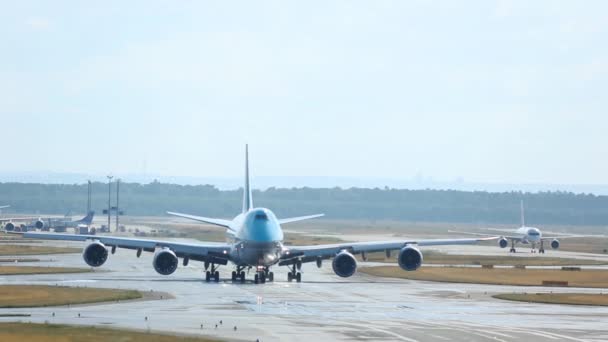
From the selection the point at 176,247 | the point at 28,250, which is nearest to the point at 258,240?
the point at 176,247

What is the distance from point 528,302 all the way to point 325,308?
46.7 feet

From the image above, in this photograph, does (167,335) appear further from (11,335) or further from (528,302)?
(528,302)

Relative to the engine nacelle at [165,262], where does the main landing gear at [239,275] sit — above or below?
below

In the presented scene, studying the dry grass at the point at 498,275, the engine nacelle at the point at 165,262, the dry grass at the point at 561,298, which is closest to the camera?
the dry grass at the point at 561,298

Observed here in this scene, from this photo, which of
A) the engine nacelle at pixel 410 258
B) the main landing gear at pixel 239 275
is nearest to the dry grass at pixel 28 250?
the main landing gear at pixel 239 275

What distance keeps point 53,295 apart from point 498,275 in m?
41.1

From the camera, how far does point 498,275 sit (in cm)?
9725

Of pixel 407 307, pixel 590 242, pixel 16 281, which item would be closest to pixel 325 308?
pixel 407 307

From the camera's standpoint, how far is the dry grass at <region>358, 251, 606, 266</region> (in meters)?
118

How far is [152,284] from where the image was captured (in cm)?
7994

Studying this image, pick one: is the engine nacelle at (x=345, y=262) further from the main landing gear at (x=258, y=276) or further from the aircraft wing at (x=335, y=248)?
the main landing gear at (x=258, y=276)

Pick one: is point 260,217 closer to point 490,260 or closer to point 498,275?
point 498,275

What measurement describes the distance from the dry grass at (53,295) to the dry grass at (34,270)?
15.3 m

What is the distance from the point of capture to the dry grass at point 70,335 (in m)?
49.2
